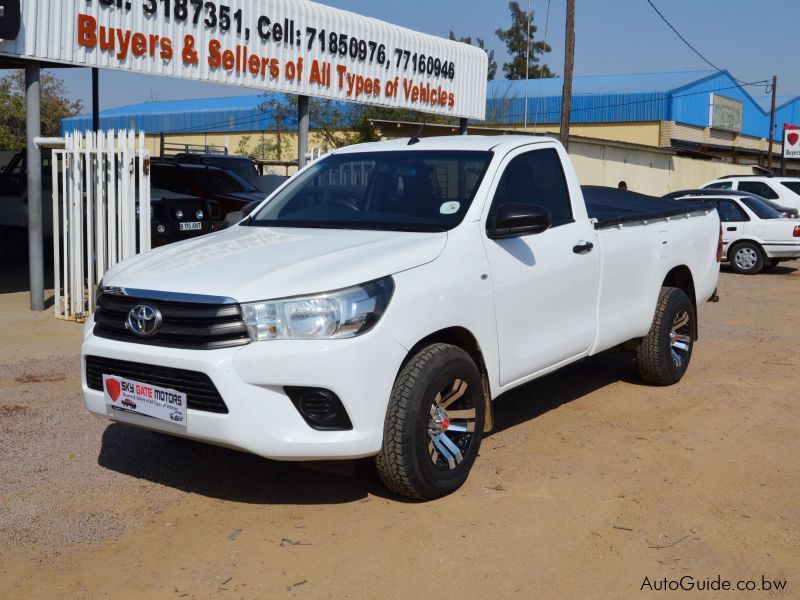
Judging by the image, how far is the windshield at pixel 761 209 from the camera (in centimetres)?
1825

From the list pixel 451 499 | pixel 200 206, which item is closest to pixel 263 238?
pixel 451 499

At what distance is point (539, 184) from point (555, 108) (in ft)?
141

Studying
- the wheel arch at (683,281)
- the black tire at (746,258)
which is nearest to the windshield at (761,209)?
the black tire at (746,258)

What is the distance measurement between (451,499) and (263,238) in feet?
5.94

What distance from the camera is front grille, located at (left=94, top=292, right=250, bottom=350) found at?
14.3 ft

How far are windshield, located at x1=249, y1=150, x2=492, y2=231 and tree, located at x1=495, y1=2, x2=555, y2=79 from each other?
75.3 m

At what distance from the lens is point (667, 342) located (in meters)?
7.43

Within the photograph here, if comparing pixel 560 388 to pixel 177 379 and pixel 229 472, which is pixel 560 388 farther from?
pixel 177 379

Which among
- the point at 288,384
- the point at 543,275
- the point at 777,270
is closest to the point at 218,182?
the point at 777,270

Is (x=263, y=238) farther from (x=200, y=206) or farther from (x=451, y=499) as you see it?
(x=200, y=206)

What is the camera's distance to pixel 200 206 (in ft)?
48.5

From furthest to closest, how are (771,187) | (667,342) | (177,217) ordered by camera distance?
(771,187), (177,217), (667,342)

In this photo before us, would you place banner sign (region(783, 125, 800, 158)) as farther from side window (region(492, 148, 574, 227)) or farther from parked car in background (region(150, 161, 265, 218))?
side window (region(492, 148, 574, 227))

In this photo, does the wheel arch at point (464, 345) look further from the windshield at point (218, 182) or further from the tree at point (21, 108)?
the tree at point (21, 108)
